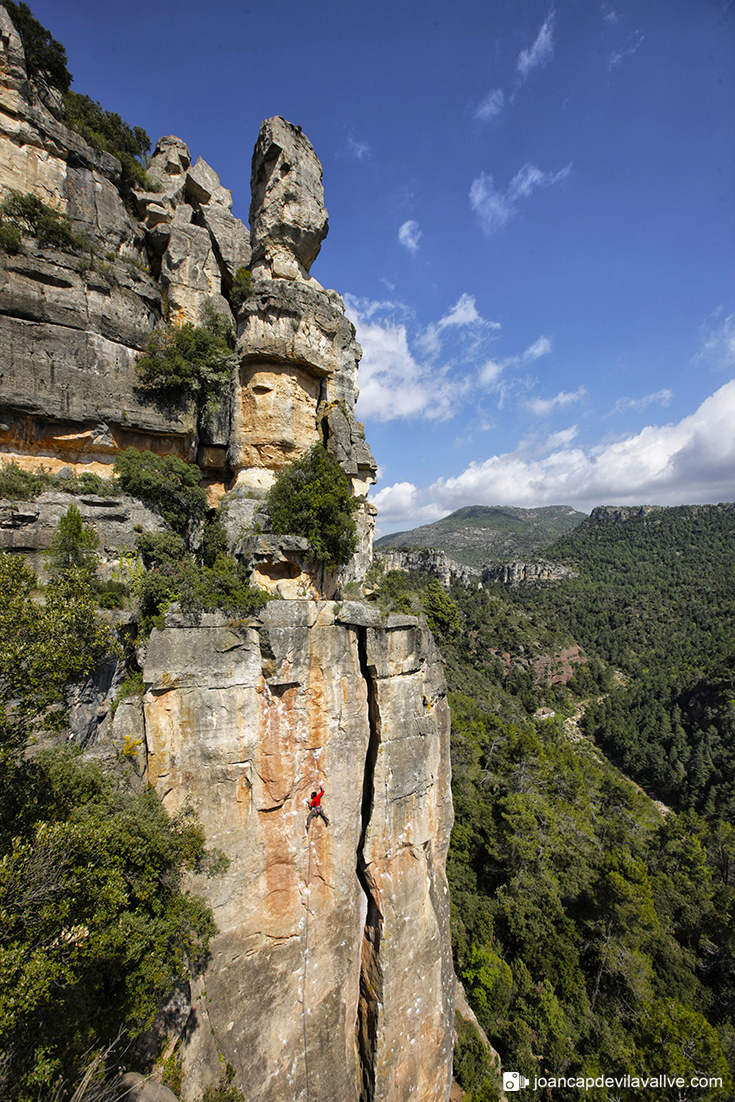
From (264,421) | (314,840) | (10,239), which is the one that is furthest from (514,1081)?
(10,239)

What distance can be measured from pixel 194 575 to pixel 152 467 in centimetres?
514

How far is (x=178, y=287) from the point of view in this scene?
17.0m

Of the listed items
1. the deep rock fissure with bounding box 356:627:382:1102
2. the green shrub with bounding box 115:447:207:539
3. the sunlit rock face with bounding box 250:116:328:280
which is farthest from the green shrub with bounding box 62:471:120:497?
the sunlit rock face with bounding box 250:116:328:280

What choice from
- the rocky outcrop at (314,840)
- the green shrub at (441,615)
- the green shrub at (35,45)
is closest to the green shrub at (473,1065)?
the rocky outcrop at (314,840)

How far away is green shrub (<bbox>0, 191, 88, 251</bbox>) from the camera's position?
1359 centimetres

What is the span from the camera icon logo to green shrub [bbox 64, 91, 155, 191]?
41.6m

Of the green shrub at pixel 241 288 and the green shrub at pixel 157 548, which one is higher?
the green shrub at pixel 241 288

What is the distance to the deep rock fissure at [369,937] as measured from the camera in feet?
44.8

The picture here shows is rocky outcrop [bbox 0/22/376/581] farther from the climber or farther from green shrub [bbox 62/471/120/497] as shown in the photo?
the climber

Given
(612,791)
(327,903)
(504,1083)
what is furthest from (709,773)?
(327,903)

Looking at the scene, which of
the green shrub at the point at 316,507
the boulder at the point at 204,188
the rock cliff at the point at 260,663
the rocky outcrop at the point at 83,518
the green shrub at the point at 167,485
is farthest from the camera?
the boulder at the point at 204,188

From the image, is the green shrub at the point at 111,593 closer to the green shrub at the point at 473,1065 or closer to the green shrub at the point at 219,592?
the green shrub at the point at 219,592

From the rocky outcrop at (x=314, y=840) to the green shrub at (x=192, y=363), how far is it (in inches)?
364

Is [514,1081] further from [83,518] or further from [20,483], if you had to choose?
[20,483]
